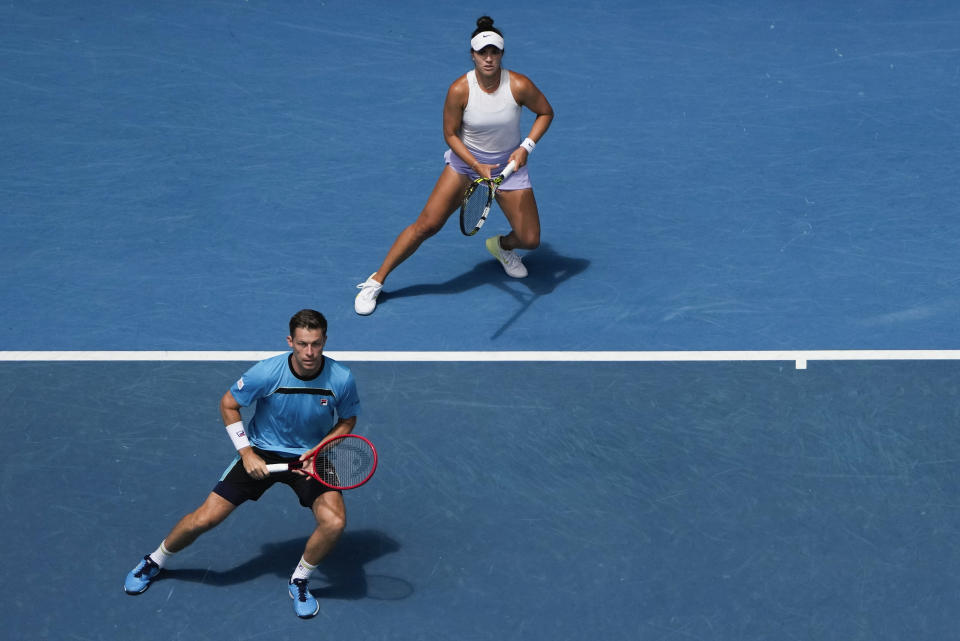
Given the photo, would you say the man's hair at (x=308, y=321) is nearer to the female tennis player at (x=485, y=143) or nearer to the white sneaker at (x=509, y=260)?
the female tennis player at (x=485, y=143)

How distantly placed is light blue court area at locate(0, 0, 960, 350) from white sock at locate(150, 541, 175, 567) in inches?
96.2

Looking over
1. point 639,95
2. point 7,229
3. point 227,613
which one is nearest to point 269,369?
point 227,613

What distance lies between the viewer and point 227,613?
22.1 ft

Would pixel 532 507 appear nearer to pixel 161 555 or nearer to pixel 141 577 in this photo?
pixel 161 555

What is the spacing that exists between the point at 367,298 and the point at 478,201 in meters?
1.18

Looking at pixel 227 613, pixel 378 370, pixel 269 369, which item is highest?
pixel 269 369

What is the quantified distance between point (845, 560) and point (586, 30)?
8.49 metres

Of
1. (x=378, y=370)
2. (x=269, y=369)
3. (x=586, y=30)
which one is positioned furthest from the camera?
(x=586, y=30)

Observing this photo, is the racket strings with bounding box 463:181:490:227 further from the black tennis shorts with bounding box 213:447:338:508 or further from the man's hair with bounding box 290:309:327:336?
the black tennis shorts with bounding box 213:447:338:508

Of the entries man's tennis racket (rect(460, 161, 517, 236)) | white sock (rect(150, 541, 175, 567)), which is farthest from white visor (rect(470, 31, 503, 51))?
white sock (rect(150, 541, 175, 567))

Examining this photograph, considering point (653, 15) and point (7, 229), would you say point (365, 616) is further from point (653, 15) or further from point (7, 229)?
point (653, 15)

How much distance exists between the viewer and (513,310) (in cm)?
955

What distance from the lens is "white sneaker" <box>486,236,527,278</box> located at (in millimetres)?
9938

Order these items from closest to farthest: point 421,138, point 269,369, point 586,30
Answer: point 269,369
point 421,138
point 586,30
